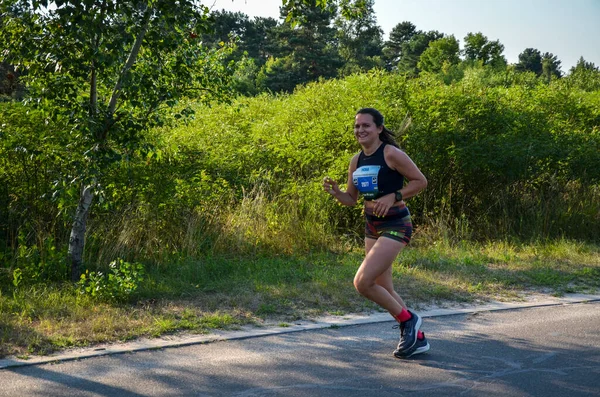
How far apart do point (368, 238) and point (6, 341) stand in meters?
3.12

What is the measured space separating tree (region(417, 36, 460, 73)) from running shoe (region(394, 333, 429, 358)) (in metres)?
67.5

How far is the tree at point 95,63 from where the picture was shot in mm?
7238

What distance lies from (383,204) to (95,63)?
3.78m

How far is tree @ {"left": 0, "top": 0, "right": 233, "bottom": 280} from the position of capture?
7.24 meters

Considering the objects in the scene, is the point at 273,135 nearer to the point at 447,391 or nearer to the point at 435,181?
the point at 435,181

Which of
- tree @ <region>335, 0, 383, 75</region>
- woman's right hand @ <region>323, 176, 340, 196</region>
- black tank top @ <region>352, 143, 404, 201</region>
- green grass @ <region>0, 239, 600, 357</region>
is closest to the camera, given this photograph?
black tank top @ <region>352, 143, 404, 201</region>

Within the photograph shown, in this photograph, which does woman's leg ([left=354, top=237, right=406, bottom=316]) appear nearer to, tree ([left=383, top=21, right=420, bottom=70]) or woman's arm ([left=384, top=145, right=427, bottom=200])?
woman's arm ([left=384, top=145, right=427, bottom=200])

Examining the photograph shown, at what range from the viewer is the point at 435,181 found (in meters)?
12.6

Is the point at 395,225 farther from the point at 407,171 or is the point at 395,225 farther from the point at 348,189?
the point at 348,189

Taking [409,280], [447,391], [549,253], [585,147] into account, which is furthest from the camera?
[585,147]

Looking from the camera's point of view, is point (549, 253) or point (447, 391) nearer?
point (447, 391)

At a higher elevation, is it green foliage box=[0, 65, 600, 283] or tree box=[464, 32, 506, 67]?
tree box=[464, 32, 506, 67]

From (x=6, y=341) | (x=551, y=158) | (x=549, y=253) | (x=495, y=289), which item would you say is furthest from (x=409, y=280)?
(x=551, y=158)

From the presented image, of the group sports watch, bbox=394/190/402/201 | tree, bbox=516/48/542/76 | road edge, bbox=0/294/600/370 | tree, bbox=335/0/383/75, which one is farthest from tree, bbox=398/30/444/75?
sports watch, bbox=394/190/402/201
